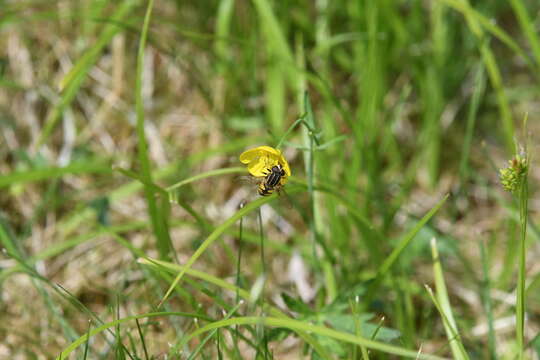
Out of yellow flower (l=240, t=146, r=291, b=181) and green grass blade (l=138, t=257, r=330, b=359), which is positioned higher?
yellow flower (l=240, t=146, r=291, b=181)

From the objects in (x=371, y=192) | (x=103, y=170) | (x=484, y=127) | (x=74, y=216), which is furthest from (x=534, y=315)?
(x=74, y=216)

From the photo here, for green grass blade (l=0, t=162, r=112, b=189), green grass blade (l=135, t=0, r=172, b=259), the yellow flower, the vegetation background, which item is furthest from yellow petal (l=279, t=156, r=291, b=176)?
green grass blade (l=0, t=162, r=112, b=189)

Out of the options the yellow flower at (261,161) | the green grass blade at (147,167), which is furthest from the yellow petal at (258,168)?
the green grass blade at (147,167)

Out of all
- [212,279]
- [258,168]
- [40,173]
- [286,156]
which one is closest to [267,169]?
[258,168]

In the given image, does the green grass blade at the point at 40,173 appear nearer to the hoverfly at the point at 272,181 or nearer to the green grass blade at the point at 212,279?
the green grass blade at the point at 212,279

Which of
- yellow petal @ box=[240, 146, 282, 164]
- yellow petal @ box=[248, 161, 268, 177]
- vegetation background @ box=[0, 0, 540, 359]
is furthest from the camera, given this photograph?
vegetation background @ box=[0, 0, 540, 359]

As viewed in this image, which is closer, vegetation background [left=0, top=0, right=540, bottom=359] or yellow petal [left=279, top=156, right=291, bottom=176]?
yellow petal [left=279, top=156, right=291, bottom=176]

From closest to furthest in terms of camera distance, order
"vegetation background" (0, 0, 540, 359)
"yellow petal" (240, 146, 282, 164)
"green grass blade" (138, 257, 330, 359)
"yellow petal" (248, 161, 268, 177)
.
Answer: "green grass blade" (138, 257, 330, 359)
"yellow petal" (240, 146, 282, 164)
"yellow petal" (248, 161, 268, 177)
"vegetation background" (0, 0, 540, 359)

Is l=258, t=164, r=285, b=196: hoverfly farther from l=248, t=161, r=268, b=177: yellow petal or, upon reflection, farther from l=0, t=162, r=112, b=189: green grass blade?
l=0, t=162, r=112, b=189: green grass blade
